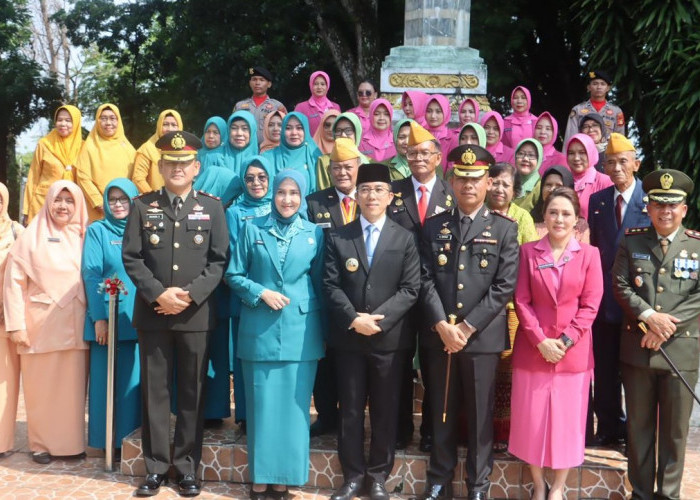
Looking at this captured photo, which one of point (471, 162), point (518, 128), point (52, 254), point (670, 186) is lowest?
point (52, 254)

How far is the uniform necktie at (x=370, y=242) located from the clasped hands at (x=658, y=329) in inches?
61.2

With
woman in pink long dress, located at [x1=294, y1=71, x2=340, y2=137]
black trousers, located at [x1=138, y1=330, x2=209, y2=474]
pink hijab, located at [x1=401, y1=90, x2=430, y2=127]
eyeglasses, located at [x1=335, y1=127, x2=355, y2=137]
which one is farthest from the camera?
woman in pink long dress, located at [x1=294, y1=71, x2=340, y2=137]

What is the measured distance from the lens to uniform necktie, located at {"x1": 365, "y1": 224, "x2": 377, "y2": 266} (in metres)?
4.22

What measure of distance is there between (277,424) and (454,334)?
1148 millimetres

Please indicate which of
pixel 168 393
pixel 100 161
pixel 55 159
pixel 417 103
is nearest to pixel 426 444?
pixel 168 393

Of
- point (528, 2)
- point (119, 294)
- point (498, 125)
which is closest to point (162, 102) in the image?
point (528, 2)

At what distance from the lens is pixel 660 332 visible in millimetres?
4008

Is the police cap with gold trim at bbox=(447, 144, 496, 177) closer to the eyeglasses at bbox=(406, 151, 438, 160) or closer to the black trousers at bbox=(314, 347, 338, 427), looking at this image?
the eyeglasses at bbox=(406, 151, 438, 160)

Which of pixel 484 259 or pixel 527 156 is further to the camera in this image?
pixel 527 156

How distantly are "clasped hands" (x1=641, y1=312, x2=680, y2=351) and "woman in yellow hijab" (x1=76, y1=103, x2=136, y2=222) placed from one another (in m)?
4.56

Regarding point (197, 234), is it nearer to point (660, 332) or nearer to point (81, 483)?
point (81, 483)

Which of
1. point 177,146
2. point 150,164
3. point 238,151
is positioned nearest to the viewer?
point 177,146

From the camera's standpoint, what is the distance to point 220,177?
562 centimetres

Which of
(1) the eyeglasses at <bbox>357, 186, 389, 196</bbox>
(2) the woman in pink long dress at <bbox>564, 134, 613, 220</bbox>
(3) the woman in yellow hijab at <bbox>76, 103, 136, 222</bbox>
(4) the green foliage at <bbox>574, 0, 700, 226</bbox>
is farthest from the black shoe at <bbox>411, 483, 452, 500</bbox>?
(4) the green foliage at <bbox>574, 0, 700, 226</bbox>
